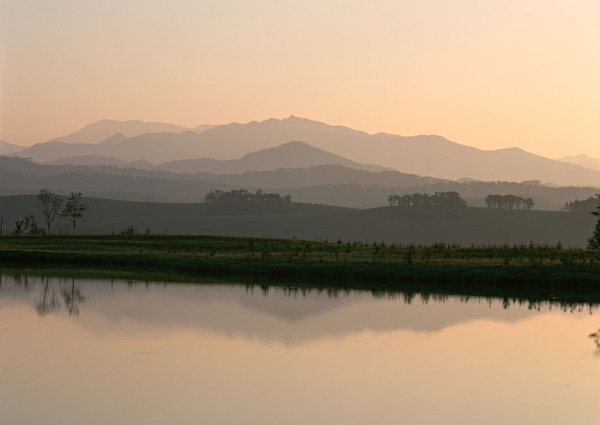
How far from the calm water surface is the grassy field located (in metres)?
7.94

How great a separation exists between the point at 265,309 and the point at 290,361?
1024 centimetres

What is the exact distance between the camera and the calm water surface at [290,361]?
60.3 feet

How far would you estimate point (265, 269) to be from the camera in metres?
50.6

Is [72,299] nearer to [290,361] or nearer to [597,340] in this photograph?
[290,361]

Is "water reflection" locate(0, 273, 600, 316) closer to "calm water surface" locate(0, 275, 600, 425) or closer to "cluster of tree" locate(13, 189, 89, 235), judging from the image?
"calm water surface" locate(0, 275, 600, 425)

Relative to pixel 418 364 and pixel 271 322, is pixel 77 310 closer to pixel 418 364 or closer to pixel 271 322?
pixel 271 322

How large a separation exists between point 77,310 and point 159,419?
16.5 metres

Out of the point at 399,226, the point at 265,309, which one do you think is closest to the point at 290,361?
the point at 265,309

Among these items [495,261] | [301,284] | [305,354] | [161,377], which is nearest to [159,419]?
[161,377]

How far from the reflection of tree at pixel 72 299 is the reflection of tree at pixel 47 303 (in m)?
0.42

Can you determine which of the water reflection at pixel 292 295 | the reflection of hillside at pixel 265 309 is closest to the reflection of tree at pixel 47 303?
the water reflection at pixel 292 295

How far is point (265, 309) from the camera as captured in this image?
33.6 meters

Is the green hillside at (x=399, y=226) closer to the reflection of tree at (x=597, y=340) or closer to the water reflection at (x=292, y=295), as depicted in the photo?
the water reflection at (x=292, y=295)

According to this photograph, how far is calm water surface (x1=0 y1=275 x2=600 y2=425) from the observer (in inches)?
723
